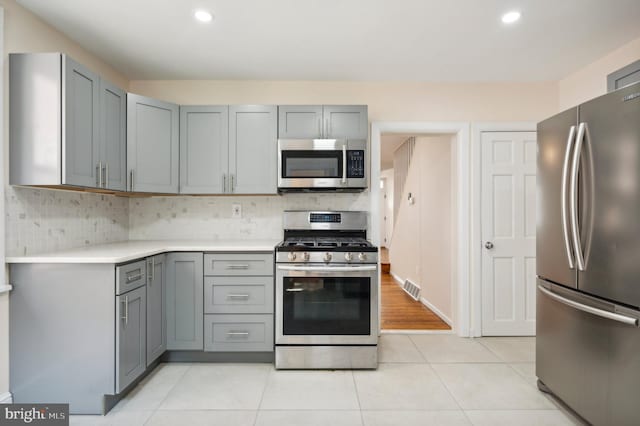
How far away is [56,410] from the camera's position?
6.32 ft

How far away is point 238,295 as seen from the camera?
103 inches

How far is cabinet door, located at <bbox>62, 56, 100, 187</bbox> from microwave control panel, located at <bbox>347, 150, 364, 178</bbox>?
187cm

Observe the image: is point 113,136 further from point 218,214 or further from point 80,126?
point 218,214

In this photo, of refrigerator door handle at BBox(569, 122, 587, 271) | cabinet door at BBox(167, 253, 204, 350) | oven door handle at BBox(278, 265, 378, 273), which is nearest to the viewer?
refrigerator door handle at BBox(569, 122, 587, 271)

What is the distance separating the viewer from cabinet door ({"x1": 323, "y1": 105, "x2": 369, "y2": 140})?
114 inches

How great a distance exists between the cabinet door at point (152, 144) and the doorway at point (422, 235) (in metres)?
2.16

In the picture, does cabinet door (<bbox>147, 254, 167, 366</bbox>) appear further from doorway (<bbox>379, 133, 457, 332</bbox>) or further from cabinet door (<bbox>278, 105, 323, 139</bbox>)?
doorway (<bbox>379, 133, 457, 332</bbox>)

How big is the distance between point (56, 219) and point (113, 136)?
0.70 metres

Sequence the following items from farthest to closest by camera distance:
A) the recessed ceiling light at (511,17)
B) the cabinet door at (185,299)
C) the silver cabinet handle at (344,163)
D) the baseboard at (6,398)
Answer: the silver cabinet handle at (344,163), the cabinet door at (185,299), the recessed ceiling light at (511,17), the baseboard at (6,398)

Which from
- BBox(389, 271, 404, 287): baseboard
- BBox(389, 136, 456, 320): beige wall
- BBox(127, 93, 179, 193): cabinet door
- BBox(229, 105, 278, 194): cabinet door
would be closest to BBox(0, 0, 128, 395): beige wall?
BBox(127, 93, 179, 193): cabinet door

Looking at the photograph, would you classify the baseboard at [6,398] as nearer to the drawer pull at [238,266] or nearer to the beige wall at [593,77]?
the drawer pull at [238,266]

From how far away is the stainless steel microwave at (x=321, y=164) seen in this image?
283 centimetres

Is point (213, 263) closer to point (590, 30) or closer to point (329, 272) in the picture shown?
point (329, 272)

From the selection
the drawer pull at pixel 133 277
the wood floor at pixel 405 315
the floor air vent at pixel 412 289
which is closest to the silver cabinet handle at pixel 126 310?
the drawer pull at pixel 133 277
